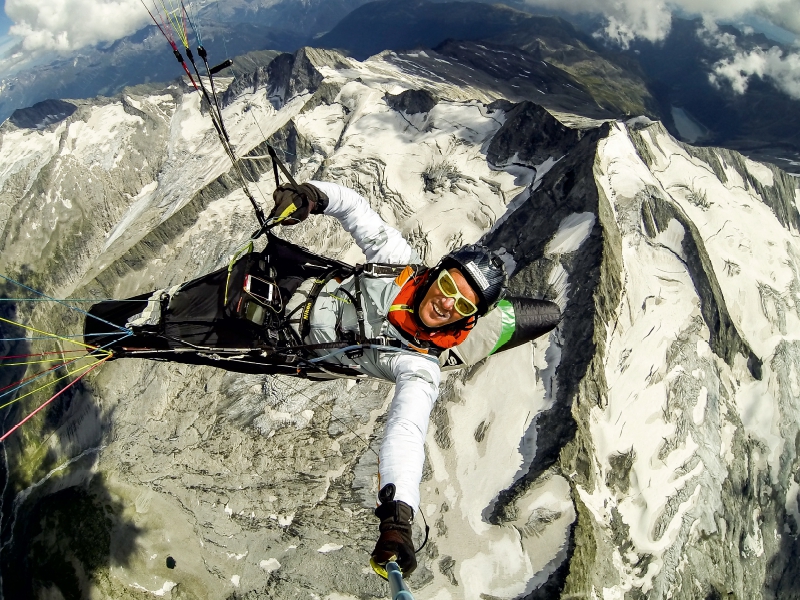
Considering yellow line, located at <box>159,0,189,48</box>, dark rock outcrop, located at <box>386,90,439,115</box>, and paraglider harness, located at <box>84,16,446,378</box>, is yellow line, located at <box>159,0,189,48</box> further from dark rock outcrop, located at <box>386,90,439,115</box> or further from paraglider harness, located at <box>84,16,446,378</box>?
dark rock outcrop, located at <box>386,90,439,115</box>

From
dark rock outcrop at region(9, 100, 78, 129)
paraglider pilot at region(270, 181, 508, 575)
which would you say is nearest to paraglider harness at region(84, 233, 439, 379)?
paraglider pilot at region(270, 181, 508, 575)

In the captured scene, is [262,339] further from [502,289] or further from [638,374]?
[638,374]

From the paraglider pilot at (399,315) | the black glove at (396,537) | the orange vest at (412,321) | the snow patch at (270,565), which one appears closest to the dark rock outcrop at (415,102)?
the snow patch at (270,565)

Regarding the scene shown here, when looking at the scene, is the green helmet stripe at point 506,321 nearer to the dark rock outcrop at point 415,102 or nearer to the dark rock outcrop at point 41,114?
the dark rock outcrop at point 415,102

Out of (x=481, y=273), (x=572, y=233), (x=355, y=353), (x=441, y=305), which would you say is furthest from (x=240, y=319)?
(x=572, y=233)

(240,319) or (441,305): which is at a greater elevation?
(441,305)

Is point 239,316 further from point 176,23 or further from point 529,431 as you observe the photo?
point 529,431
